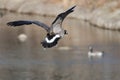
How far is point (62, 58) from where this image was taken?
3475 cm

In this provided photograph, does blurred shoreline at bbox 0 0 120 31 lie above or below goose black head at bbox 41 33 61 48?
above

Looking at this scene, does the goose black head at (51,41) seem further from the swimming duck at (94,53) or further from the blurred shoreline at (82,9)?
the blurred shoreline at (82,9)

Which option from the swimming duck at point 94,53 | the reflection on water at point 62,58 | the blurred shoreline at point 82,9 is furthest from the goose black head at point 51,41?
the blurred shoreline at point 82,9

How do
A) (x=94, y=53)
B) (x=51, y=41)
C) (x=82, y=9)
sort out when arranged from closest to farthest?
1. (x=51, y=41)
2. (x=94, y=53)
3. (x=82, y=9)

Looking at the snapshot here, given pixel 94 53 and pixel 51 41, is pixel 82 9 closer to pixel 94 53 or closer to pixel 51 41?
pixel 94 53

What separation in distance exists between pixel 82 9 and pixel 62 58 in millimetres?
22712

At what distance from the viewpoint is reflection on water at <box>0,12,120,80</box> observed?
30.8 meters

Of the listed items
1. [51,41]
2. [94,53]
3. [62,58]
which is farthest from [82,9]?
[51,41]

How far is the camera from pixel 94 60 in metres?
34.8

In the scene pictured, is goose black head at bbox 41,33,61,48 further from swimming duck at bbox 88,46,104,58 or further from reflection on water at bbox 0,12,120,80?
swimming duck at bbox 88,46,104,58

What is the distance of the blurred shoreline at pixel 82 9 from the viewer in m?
49.5

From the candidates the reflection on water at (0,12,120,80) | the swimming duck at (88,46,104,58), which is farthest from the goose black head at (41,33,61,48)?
the swimming duck at (88,46,104,58)

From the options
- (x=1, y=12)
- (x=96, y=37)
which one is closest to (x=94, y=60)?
(x=96, y=37)

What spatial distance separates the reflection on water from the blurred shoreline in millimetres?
3147
